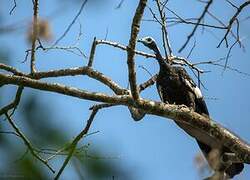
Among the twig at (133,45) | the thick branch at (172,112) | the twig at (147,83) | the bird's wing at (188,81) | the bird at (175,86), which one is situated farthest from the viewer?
the bird's wing at (188,81)

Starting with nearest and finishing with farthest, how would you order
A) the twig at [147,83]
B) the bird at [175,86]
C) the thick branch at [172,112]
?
the thick branch at [172,112]
the twig at [147,83]
the bird at [175,86]

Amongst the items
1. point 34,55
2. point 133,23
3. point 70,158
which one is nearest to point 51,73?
point 34,55

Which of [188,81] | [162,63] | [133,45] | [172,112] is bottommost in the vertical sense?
[172,112]

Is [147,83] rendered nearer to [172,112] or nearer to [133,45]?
[172,112]

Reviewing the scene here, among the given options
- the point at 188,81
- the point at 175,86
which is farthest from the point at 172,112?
the point at 188,81

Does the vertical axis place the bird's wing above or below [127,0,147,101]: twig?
below

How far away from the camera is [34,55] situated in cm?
420

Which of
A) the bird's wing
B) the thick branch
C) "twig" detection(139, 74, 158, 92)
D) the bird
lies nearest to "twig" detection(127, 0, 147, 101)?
the thick branch

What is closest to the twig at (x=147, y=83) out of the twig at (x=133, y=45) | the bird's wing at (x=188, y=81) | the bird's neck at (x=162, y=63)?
the bird's neck at (x=162, y=63)

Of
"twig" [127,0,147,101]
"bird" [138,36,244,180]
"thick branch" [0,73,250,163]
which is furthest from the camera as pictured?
"bird" [138,36,244,180]

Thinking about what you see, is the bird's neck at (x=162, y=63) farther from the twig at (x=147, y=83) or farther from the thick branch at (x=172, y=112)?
the thick branch at (x=172, y=112)

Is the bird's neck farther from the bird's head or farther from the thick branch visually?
the thick branch

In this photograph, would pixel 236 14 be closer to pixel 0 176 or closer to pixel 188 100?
pixel 188 100

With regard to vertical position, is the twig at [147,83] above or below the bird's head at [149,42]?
below
